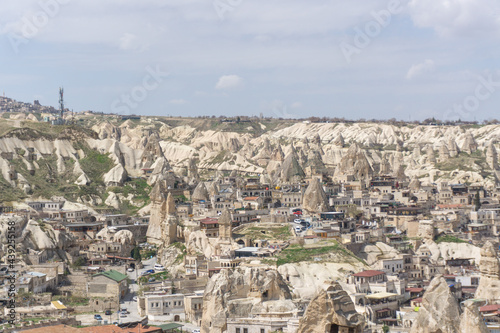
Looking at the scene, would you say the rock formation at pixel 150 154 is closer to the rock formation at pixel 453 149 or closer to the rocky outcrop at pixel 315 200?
the rocky outcrop at pixel 315 200

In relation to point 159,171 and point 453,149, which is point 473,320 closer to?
point 159,171

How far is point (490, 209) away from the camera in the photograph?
10012 centimetres

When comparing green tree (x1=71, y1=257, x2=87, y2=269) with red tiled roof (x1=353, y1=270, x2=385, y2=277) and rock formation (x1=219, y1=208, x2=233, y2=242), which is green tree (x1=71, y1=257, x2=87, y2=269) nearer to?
rock formation (x1=219, y1=208, x2=233, y2=242)

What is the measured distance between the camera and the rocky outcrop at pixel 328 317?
27953mm

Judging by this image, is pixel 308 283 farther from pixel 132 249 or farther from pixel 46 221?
pixel 46 221

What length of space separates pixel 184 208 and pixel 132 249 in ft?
35.0

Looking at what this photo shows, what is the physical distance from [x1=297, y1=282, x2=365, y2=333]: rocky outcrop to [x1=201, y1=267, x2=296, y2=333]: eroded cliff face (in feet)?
48.2

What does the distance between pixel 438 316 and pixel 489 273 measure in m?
32.3

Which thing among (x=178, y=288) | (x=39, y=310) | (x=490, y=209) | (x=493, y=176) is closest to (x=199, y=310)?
(x=178, y=288)

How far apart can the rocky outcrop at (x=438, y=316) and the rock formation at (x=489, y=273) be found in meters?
30.4

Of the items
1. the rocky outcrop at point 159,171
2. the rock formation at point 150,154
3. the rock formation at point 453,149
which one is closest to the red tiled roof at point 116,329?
the rocky outcrop at point 159,171

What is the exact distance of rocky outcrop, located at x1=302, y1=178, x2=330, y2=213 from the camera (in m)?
87.9

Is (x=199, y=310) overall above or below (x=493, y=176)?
below

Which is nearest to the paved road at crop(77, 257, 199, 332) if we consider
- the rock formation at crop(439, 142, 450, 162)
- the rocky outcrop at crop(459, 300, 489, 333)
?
the rocky outcrop at crop(459, 300, 489, 333)
